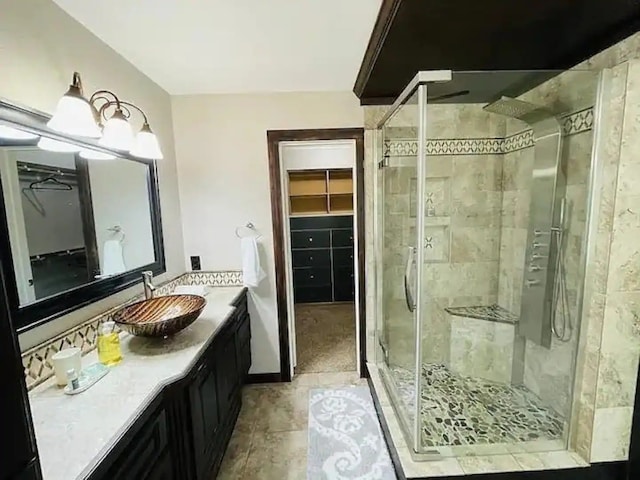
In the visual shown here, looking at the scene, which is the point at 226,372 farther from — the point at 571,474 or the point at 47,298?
the point at 571,474

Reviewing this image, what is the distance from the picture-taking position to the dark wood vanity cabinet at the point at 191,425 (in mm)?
1128

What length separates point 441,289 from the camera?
2.79m

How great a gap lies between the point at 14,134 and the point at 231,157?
1.56 metres

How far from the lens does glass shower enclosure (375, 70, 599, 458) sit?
6.17 ft

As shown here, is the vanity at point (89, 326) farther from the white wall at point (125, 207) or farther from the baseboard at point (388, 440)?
the baseboard at point (388, 440)

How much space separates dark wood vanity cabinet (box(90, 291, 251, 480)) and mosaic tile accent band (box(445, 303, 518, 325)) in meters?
1.80

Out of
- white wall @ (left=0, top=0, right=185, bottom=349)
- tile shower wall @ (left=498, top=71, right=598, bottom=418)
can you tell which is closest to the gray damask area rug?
tile shower wall @ (left=498, top=71, right=598, bottom=418)

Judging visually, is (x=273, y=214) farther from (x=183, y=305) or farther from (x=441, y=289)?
(x=441, y=289)

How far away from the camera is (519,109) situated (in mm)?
2314

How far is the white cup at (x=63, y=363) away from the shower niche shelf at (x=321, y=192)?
12.8 ft

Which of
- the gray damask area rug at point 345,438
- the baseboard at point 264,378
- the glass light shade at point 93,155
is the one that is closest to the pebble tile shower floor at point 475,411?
the gray damask area rug at point 345,438

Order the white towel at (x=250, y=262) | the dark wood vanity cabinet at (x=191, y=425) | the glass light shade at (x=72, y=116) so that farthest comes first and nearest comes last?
the white towel at (x=250, y=262), the glass light shade at (x=72, y=116), the dark wood vanity cabinet at (x=191, y=425)

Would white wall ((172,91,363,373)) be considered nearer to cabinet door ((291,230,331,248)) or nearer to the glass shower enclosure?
the glass shower enclosure

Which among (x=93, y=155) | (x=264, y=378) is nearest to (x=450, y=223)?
(x=264, y=378)
